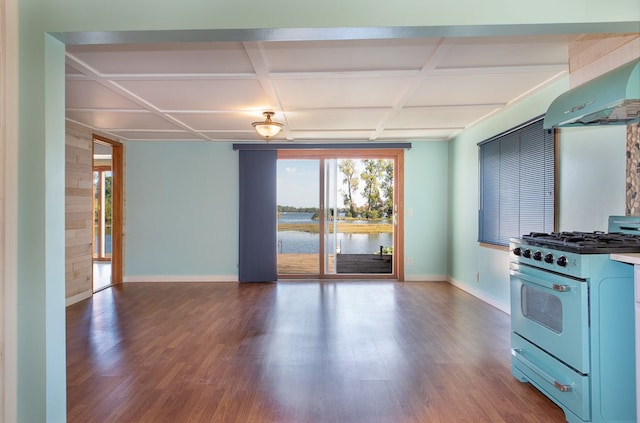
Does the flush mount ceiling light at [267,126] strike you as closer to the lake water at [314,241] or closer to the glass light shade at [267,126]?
the glass light shade at [267,126]

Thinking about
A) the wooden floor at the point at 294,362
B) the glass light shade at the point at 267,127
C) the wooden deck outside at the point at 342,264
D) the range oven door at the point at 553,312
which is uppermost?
the glass light shade at the point at 267,127

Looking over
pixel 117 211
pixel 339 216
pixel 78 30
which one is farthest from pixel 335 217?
pixel 78 30

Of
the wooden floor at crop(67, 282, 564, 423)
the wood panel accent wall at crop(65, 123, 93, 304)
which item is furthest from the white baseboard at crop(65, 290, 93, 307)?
the wooden floor at crop(67, 282, 564, 423)

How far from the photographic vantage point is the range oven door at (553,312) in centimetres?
186

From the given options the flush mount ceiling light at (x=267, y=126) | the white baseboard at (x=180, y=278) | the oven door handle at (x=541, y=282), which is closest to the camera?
the oven door handle at (x=541, y=282)

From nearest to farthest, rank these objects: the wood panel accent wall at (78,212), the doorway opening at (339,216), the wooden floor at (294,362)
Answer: the wooden floor at (294,362)
the wood panel accent wall at (78,212)
the doorway opening at (339,216)

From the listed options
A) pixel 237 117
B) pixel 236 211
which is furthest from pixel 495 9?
pixel 236 211

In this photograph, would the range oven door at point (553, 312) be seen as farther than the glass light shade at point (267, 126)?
No

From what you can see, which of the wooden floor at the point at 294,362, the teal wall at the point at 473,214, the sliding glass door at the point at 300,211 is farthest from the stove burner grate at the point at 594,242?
the sliding glass door at the point at 300,211

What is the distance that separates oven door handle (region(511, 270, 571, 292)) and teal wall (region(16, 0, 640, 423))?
1291mm

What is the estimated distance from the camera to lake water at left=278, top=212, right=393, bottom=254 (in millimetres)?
5961

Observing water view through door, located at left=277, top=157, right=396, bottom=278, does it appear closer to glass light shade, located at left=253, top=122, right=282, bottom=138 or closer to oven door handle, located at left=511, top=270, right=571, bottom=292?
glass light shade, located at left=253, top=122, right=282, bottom=138

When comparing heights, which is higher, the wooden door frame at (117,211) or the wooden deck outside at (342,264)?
the wooden door frame at (117,211)

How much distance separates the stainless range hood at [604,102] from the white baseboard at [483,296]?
2433mm
